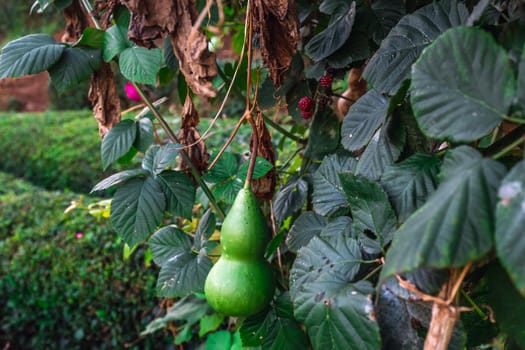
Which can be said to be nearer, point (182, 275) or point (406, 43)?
point (406, 43)

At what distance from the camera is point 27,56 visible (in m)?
0.78

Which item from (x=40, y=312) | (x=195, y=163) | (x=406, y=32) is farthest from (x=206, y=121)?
(x=406, y=32)

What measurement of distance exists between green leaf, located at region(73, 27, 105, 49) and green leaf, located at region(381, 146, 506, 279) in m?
0.66

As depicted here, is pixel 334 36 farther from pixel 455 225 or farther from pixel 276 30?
pixel 455 225

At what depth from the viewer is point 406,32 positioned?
590mm

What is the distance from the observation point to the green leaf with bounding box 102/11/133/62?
0.82 metres

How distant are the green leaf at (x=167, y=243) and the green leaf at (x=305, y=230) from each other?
24 centimetres

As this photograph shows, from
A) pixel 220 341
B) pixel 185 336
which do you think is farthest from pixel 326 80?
pixel 185 336

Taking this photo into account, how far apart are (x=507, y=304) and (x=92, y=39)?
2.48ft

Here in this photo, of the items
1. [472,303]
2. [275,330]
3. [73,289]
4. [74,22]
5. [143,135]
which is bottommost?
[73,289]

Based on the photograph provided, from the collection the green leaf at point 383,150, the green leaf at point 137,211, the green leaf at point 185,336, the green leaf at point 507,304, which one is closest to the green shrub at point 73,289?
the green leaf at point 185,336

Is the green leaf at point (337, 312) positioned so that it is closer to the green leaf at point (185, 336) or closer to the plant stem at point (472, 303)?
the plant stem at point (472, 303)

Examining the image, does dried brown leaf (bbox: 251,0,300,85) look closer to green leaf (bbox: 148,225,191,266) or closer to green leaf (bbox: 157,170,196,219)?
green leaf (bbox: 157,170,196,219)

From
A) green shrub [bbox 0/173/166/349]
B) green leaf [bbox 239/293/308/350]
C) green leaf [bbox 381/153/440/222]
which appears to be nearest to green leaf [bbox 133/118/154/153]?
green leaf [bbox 239/293/308/350]
